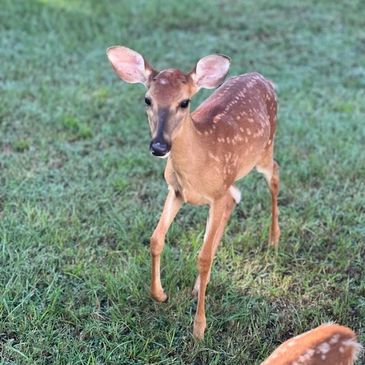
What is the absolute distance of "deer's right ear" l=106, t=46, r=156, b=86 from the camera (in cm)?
350

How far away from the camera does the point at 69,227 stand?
14.6 ft

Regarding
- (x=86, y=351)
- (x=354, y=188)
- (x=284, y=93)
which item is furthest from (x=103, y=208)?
(x=284, y=93)

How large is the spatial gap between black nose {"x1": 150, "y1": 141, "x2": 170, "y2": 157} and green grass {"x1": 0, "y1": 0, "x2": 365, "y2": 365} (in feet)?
3.33

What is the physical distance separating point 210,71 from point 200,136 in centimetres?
35

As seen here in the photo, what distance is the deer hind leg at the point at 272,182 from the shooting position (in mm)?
4422

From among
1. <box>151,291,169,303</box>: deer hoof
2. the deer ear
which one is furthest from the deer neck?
<box>151,291,169,303</box>: deer hoof

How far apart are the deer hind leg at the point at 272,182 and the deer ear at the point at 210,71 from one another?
3.19 ft

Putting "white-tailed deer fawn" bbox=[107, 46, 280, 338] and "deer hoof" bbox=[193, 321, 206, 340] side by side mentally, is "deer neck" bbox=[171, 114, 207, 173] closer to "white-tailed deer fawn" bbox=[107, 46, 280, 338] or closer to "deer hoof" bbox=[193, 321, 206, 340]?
"white-tailed deer fawn" bbox=[107, 46, 280, 338]

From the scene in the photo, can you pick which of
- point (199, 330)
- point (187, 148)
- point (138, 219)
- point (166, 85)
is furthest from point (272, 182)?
point (166, 85)

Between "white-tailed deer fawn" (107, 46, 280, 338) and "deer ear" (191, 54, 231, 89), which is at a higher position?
"deer ear" (191, 54, 231, 89)

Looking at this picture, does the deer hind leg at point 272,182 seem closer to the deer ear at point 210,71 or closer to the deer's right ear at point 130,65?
the deer ear at point 210,71

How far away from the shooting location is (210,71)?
139 inches

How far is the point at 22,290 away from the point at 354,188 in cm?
269

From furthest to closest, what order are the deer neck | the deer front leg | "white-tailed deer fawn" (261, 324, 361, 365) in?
the deer front leg < the deer neck < "white-tailed deer fawn" (261, 324, 361, 365)
